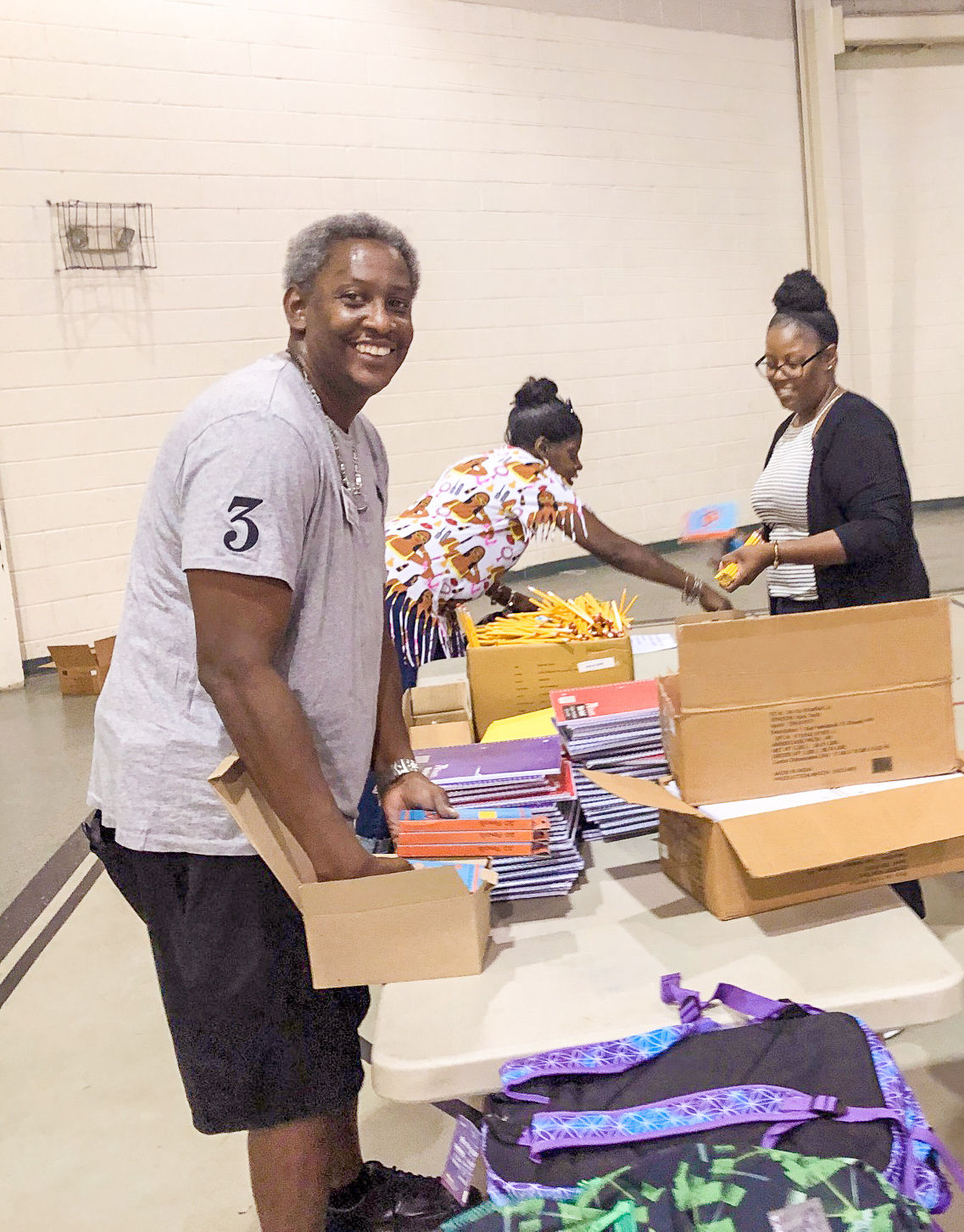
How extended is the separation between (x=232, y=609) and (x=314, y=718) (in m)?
0.21

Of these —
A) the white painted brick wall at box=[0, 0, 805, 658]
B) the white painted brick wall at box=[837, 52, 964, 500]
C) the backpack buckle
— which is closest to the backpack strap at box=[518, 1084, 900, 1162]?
the backpack buckle

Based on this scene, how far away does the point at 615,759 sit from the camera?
1.66m

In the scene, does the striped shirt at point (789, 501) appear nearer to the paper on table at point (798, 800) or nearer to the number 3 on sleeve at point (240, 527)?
the paper on table at point (798, 800)

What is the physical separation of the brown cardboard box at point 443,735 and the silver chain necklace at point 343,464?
2.60 ft

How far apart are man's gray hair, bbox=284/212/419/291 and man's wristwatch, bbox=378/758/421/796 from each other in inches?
27.6

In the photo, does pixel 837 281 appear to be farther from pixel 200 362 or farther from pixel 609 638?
pixel 609 638

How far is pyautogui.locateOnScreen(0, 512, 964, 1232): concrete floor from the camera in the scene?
79.3 inches

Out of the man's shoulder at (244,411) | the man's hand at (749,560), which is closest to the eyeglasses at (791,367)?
the man's hand at (749,560)

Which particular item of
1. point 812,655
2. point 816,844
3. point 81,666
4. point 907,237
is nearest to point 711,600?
point 812,655

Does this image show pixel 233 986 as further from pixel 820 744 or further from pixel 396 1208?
pixel 820 744

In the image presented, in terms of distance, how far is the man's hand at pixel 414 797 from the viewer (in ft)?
5.00

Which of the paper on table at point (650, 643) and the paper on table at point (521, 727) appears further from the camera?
the paper on table at point (650, 643)

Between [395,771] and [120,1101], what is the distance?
1282 mm

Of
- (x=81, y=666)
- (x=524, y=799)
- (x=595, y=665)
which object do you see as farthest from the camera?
(x=81, y=666)
